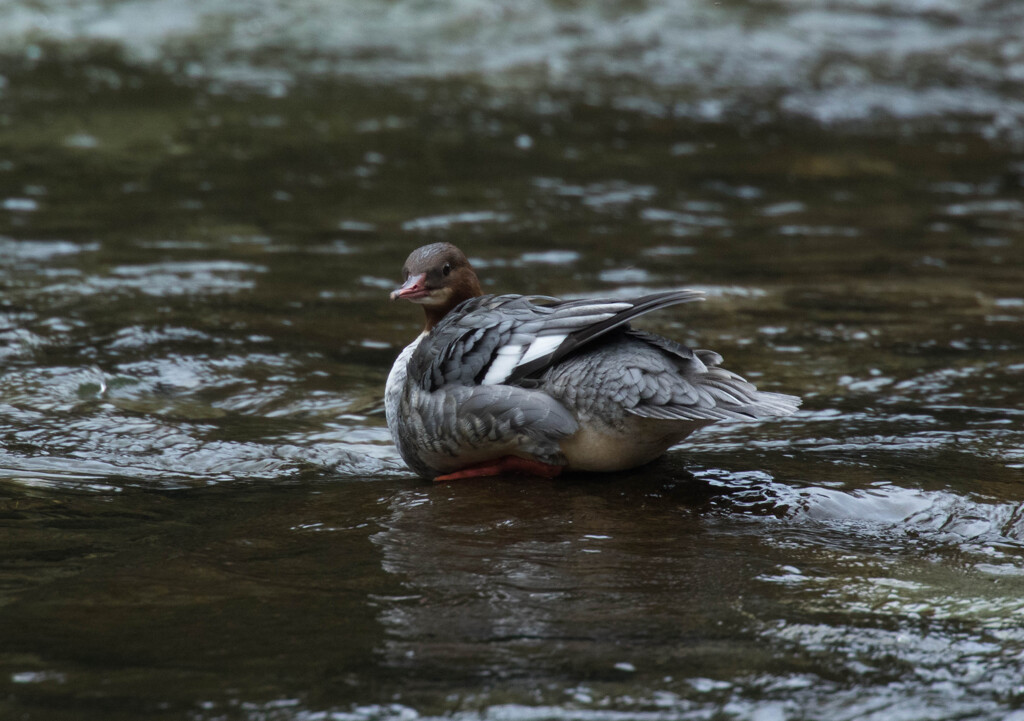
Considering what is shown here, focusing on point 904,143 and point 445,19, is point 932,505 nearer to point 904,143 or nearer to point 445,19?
point 904,143

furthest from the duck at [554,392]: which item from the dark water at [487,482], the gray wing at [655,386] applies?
the dark water at [487,482]

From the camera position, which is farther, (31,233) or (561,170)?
(561,170)

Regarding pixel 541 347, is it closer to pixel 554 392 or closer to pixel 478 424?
pixel 554 392

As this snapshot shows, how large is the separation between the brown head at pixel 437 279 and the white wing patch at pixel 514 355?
57 cm

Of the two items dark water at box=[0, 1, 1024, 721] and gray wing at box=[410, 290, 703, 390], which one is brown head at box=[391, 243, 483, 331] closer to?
gray wing at box=[410, 290, 703, 390]

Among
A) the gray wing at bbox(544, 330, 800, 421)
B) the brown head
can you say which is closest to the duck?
the gray wing at bbox(544, 330, 800, 421)

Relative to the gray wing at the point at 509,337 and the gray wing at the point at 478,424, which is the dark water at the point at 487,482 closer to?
the gray wing at the point at 478,424

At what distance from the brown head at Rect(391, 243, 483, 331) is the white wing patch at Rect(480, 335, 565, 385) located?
571 millimetres

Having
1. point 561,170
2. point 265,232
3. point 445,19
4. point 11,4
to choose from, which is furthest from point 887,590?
point 11,4

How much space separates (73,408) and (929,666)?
3600 millimetres

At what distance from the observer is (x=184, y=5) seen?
13.4 m

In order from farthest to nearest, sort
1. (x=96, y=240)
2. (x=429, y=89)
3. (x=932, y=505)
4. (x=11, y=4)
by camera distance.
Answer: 1. (x=11, y=4)
2. (x=429, y=89)
3. (x=96, y=240)
4. (x=932, y=505)

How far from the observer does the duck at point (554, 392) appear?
362 cm

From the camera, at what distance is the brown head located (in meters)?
4.36
